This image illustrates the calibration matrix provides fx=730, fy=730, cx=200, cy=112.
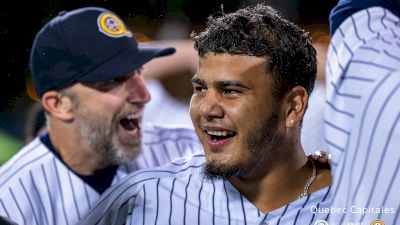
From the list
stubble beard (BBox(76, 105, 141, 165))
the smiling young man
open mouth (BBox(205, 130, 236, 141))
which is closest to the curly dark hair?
the smiling young man

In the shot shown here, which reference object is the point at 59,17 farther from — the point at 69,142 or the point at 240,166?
the point at 240,166

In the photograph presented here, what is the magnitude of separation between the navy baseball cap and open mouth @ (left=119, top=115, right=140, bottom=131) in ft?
0.28

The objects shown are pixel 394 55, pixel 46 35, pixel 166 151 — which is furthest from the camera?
pixel 166 151

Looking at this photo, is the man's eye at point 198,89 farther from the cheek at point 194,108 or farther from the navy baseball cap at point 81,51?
the navy baseball cap at point 81,51

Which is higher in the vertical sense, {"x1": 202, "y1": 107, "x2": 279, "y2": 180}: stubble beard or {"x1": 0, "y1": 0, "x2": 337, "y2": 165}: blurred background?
{"x1": 0, "y1": 0, "x2": 337, "y2": 165}: blurred background

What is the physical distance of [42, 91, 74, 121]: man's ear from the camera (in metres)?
1.38

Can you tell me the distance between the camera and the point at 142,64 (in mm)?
1396

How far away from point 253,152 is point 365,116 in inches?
8.3

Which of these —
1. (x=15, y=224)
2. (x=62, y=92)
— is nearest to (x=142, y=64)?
(x=62, y=92)

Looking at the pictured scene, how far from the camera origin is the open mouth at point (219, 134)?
1.29 m

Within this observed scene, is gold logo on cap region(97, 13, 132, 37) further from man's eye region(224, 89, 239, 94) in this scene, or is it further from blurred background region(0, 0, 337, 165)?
man's eye region(224, 89, 239, 94)

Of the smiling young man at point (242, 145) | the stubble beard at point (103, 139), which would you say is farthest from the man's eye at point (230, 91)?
the stubble beard at point (103, 139)

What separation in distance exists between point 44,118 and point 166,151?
0.25 metres

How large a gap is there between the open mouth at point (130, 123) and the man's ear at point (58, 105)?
99mm
